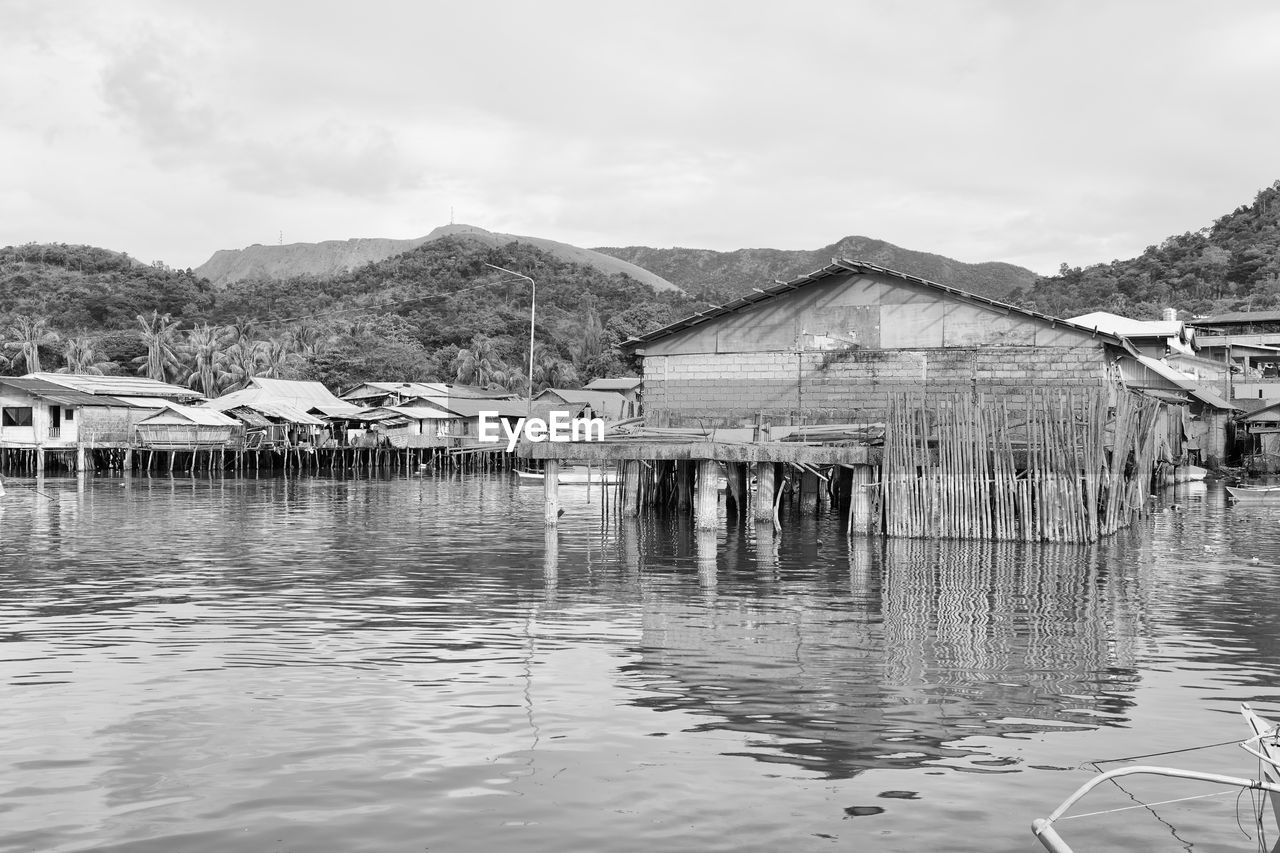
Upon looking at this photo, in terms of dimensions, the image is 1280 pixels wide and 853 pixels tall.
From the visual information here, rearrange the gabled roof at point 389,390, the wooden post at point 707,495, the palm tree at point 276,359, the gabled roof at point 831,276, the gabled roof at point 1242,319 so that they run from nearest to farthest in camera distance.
Result: the wooden post at point 707,495
the gabled roof at point 831,276
the gabled roof at point 389,390
the palm tree at point 276,359
the gabled roof at point 1242,319

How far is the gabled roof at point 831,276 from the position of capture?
2803cm

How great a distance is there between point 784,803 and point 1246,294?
100573 millimetres

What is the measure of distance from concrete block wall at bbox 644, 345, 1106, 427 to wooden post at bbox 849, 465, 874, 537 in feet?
10.4

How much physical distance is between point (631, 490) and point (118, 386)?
133ft

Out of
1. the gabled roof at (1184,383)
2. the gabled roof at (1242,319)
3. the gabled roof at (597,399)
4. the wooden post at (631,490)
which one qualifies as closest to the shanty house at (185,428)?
the gabled roof at (597,399)

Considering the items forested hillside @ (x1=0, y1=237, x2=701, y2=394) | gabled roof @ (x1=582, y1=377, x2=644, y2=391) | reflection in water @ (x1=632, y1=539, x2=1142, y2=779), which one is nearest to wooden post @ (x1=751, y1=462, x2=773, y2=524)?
reflection in water @ (x1=632, y1=539, x2=1142, y2=779)

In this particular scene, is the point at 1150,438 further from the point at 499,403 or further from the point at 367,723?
the point at 499,403

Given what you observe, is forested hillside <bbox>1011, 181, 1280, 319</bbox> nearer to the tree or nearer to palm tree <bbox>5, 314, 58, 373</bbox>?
the tree

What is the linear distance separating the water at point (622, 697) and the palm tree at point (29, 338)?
54443mm

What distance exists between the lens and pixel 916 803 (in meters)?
8.33

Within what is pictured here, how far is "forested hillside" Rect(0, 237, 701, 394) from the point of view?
76.4m

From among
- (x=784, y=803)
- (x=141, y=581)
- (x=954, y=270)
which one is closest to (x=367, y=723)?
(x=784, y=803)

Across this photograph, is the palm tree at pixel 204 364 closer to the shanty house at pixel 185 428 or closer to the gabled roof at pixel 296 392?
the gabled roof at pixel 296 392

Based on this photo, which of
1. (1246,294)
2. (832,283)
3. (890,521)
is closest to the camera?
(890,521)
